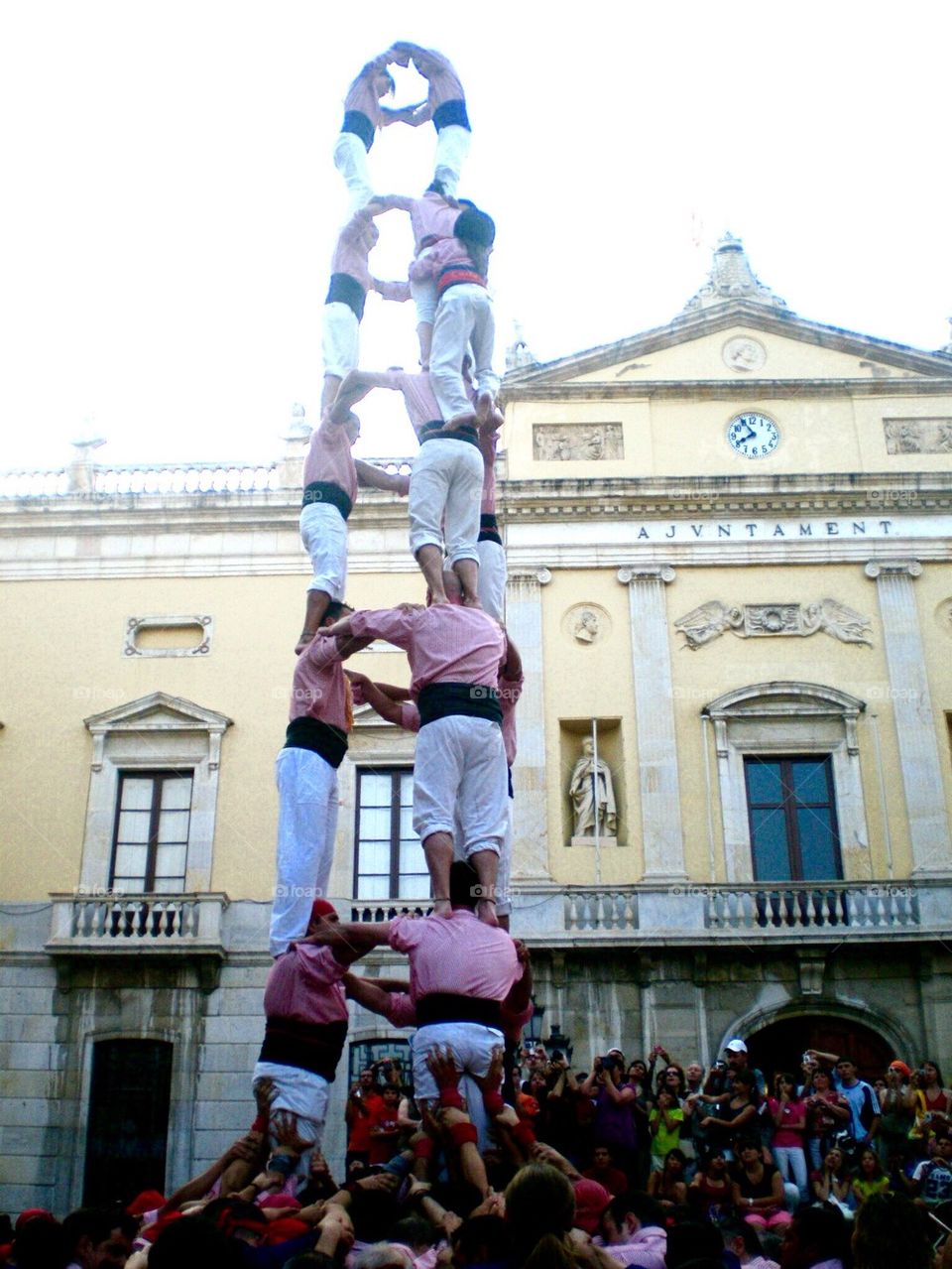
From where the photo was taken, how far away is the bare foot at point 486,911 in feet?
26.5

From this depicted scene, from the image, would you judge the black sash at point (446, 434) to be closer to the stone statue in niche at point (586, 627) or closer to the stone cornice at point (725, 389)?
the stone statue in niche at point (586, 627)

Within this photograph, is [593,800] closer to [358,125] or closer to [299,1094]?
[358,125]

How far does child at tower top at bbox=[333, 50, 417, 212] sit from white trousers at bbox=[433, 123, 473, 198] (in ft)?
1.70

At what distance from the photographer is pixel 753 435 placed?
24141mm

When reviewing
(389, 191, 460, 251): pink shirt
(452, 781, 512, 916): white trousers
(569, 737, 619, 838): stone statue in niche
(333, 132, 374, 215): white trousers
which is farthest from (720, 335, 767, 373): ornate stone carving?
(452, 781, 512, 916): white trousers

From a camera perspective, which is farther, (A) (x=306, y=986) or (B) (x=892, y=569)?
(B) (x=892, y=569)

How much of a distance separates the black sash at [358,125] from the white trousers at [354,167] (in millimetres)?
57

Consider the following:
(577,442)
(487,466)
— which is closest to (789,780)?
(577,442)

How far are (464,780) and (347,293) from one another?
3.79 meters

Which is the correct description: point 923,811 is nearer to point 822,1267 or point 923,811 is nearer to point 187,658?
point 187,658

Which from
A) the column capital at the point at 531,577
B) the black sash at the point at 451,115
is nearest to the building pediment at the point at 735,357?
the column capital at the point at 531,577

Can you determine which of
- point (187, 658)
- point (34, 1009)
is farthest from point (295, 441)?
point (34, 1009)

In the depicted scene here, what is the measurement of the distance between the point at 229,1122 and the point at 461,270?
1406 cm

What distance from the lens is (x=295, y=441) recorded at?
2441 cm
